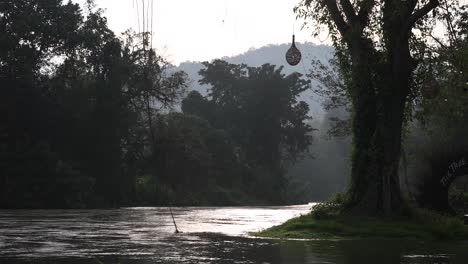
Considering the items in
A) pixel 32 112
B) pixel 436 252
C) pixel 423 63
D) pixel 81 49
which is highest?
pixel 81 49

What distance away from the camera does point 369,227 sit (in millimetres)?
21078

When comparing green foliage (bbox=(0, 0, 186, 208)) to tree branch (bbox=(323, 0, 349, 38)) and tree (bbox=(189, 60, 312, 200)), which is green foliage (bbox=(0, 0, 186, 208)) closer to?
tree (bbox=(189, 60, 312, 200))

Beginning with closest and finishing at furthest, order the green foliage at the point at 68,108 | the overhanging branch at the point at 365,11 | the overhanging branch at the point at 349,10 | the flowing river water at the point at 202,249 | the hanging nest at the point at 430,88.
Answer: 1. the flowing river water at the point at 202,249
2. the overhanging branch at the point at 365,11
3. the overhanging branch at the point at 349,10
4. the hanging nest at the point at 430,88
5. the green foliage at the point at 68,108

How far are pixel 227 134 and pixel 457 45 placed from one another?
7589 centimetres

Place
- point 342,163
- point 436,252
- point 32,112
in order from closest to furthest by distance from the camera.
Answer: point 436,252 → point 32,112 → point 342,163

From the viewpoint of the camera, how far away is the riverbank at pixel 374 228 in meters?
20.4

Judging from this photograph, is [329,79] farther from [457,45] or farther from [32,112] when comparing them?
[457,45]

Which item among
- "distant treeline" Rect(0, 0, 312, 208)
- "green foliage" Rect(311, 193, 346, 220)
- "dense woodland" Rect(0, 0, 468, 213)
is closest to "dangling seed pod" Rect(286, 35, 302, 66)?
"dense woodland" Rect(0, 0, 468, 213)

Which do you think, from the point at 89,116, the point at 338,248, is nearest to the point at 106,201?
the point at 89,116

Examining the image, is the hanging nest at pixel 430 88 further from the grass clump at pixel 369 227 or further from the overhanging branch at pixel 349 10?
the grass clump at pixel 369 227

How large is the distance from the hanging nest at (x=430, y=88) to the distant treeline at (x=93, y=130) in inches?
892

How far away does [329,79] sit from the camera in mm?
62156

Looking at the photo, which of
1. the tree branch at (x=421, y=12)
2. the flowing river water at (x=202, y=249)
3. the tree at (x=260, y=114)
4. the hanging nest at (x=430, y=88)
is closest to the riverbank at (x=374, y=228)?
the flowing river water at (x=202, y=249)

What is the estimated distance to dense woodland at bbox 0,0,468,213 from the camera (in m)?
23.6
